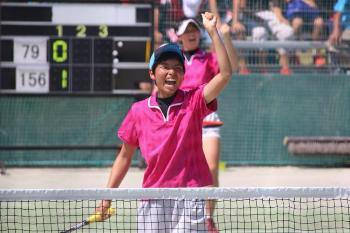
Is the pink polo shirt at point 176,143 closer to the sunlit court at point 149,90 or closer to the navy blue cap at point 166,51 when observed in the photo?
the navy blue cap at point 166,51

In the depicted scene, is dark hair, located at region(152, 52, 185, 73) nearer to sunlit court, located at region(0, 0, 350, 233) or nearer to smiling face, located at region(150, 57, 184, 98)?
smiling face, located at region(150, 57, 184, 98)

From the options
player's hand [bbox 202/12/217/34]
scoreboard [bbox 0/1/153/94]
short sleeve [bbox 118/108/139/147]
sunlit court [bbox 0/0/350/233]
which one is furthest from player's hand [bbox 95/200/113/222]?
scoreboard [bbox 0/1/153/94]

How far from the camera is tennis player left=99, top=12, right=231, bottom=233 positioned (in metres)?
4.82

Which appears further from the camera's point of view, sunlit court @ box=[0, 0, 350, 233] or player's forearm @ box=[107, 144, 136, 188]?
sunlit court @ box=[0, 0, 350, 233]

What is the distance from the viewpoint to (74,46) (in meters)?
11.9

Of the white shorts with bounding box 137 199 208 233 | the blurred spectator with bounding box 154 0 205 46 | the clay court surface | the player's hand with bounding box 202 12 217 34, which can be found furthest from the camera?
the blurred spectator with bounding box 154 0 205 46

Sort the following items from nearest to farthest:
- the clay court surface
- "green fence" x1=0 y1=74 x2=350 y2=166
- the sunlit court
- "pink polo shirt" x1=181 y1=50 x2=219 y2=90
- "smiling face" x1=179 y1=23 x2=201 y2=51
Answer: "smiling face" x1=179 y1=23 x2=201 y2=51
"pink polo shirt" x1=181 y1=50 x2=219 y2=90
the clay court surface
the sunlit court
"green fence" x1=0 y1=74 x2=350 y2=166

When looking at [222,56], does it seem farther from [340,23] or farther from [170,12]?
[340,23]

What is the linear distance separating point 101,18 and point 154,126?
7.15 metres

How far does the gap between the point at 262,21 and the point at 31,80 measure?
3.50 m

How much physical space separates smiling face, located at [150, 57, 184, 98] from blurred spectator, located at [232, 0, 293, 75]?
808cm

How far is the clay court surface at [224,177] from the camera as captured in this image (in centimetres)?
1084

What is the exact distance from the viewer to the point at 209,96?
5020 millimetres

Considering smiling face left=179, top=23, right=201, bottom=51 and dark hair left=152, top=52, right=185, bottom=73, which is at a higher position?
dark hair left=152, top=52, right=185, bottom=73
